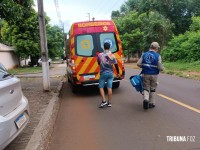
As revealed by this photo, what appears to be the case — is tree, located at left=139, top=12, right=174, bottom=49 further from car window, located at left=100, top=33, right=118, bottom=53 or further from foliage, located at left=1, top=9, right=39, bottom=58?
car window, located at left=100, top=33, right=118, bottom=53

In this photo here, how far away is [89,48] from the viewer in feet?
38.2

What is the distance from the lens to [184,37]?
30562 mm

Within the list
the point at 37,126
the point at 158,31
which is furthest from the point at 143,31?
the point at 37,126

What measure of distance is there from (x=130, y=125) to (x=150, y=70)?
6.74ft

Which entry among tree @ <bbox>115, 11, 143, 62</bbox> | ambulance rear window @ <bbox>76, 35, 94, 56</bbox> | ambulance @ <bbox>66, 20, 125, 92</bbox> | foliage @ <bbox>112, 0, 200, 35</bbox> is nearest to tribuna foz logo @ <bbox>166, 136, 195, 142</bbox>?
ambulance @ <bbox>66, 20, 125, 92</bbox>

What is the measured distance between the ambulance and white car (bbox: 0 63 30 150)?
5.79 meters

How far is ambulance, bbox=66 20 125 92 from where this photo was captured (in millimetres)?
11508

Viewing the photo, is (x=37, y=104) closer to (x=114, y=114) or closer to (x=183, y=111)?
(x=114, y=114)

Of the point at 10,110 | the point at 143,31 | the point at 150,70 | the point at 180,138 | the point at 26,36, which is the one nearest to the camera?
the point at 10,110

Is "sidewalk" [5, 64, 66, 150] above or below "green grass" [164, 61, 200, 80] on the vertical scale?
above

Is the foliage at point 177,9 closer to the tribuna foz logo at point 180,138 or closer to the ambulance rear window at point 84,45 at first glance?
the ambulance rear window at point 84,45

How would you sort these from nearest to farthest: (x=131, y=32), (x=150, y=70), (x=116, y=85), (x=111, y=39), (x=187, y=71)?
(x=150, y=70)
(x=111, y=39)
(x=116, y=85)
(x=187, y=71)
(x=131, y=32)

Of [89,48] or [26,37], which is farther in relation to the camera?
[26,37]

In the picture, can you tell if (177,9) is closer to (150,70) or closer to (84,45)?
(84,45)
